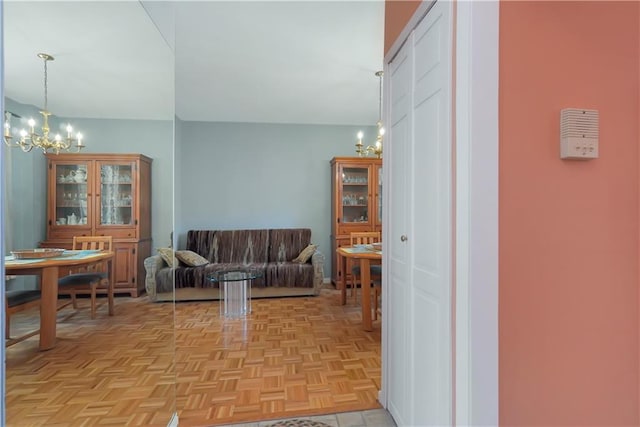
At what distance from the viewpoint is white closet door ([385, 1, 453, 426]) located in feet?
3.65

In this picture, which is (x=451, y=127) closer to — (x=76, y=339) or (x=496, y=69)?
(x=496, y=69)

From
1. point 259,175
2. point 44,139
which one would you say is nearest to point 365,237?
point 259,175

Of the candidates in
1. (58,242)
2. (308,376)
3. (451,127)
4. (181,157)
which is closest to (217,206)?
(181,157)

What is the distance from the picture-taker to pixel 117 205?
395 centimetres

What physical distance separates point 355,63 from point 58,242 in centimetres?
294

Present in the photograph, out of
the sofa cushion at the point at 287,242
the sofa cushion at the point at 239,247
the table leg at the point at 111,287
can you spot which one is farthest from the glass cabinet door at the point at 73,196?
the sofa cushion at the point at 287,242

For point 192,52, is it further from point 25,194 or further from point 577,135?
point 577,135

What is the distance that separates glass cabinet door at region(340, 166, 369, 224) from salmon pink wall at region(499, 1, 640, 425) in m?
3.79

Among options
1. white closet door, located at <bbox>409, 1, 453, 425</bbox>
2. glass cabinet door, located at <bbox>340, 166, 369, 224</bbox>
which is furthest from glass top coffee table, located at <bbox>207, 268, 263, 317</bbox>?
white closet door, located at <bbox>409, 1, 453, 425</bbox>

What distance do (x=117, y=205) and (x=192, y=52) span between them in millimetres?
2300

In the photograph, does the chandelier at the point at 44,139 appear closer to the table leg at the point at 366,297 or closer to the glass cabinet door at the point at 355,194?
the table leg at the point at 366,297

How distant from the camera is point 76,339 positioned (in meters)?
2.59

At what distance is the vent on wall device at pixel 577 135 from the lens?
0.99 metres

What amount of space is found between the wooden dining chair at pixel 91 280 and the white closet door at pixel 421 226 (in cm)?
269
